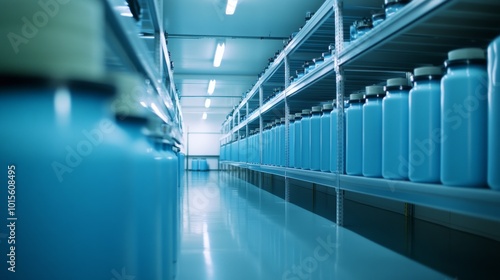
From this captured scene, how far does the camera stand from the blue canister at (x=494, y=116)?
1.02 meters

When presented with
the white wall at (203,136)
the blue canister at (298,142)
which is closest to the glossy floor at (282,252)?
the blue canister at (298,142)

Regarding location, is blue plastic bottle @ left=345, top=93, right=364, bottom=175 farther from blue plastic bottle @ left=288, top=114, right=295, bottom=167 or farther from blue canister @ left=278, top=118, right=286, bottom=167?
blue canister @ left=278, top=118, right=286, bottom=167

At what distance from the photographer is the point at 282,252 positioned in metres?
1.83

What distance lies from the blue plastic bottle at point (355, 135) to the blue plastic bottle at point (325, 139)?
431 mm

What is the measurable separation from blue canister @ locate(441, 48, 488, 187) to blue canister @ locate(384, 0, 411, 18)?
63 cm

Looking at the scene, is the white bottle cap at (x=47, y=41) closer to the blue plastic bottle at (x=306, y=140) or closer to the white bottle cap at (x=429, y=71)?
the white bottle cap at (x=429, y=71)

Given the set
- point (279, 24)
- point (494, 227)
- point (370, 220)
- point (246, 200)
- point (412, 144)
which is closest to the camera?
point (412, 144)

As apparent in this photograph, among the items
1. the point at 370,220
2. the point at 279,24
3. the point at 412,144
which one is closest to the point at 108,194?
the point at 412,144

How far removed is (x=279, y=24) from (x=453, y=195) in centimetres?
525

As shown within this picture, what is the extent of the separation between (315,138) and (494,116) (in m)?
1.81

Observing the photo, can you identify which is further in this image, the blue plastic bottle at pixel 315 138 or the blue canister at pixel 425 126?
the blue plastic bottle at pixel 315 138

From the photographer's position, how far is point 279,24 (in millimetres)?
5965

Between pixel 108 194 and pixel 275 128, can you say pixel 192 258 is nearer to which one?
pixel 108 194

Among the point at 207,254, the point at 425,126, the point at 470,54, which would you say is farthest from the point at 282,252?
the point at 470,54
